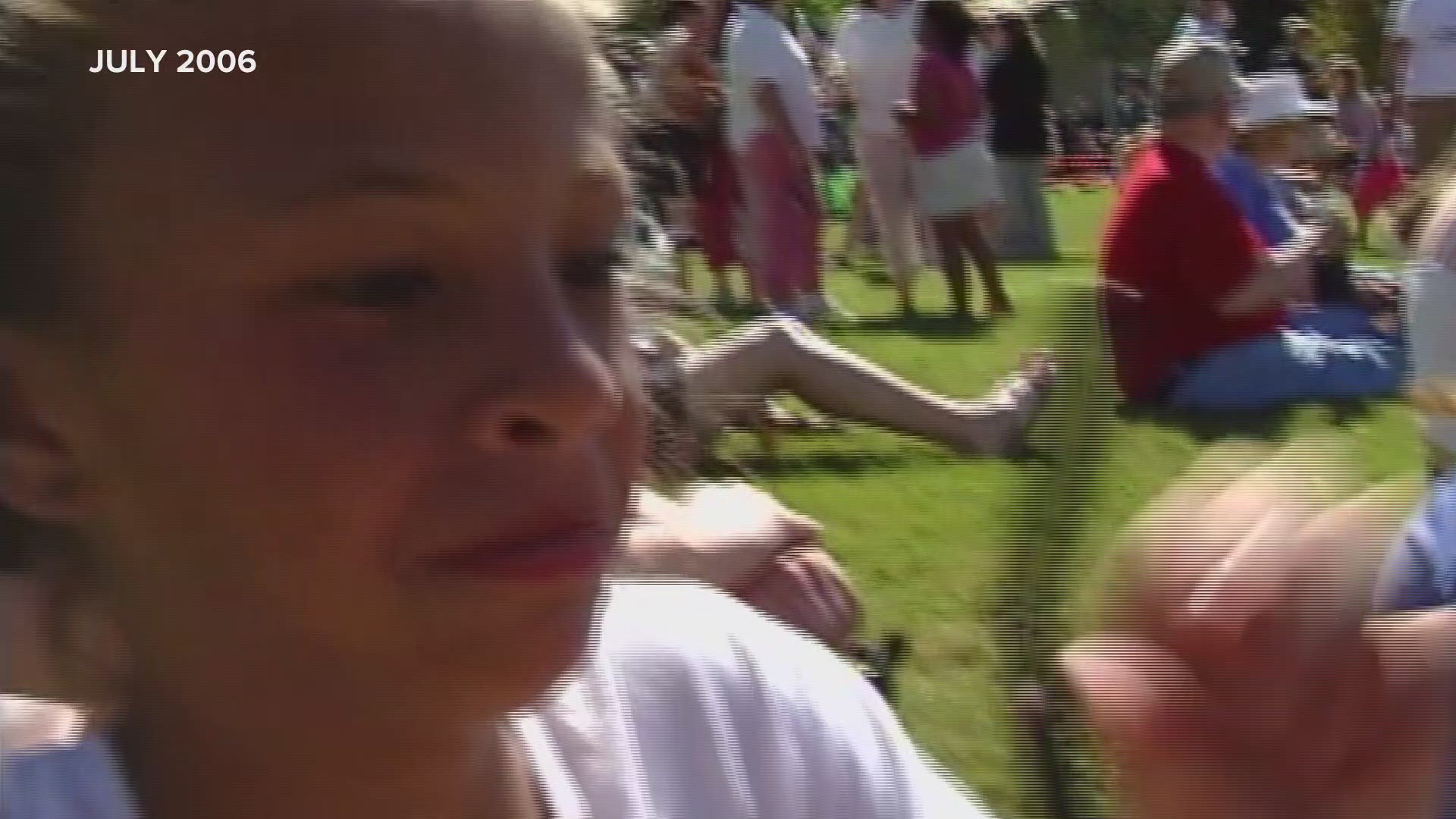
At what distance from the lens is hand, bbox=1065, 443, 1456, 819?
632 mm

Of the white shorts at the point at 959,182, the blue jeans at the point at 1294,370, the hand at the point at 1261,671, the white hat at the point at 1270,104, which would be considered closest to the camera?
the hand at the point at 1261,671

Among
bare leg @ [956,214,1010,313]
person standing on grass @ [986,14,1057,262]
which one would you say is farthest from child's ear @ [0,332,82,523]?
person standing on grass @ [986,14,1057,262]

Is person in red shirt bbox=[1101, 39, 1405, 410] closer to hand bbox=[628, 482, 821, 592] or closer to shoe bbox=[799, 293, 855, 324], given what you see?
shoe bbox=[799, 293, 855, 324]

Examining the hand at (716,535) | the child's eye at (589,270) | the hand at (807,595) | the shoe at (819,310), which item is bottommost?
the shoe at (819,310)

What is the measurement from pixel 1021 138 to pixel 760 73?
2.65 meters

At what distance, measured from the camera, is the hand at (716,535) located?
1.76 metres

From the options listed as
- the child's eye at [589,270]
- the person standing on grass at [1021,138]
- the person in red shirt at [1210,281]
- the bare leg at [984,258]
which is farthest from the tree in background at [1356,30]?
the child's eye at [589,270]

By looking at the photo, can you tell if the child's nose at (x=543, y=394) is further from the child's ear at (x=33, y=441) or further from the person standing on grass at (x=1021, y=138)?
the person standing on grass at (x=1021, y=138)

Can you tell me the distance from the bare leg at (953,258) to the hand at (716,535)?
21.8ft

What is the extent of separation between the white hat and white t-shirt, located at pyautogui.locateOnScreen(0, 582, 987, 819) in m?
6.26

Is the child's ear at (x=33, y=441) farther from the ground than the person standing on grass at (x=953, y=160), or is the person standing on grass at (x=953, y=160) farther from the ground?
the child's ear at (x=33, y=441)

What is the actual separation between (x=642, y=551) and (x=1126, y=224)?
470 cm

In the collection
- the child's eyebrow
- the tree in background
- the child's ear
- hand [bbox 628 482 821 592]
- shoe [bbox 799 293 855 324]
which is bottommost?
the tree in background

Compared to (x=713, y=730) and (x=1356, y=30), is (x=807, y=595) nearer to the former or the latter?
(x=713, y=730)
